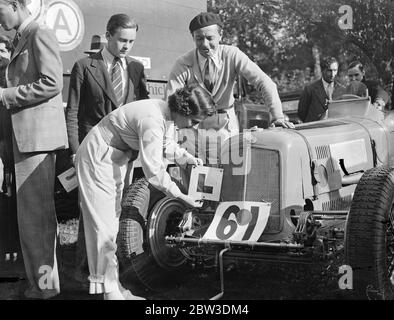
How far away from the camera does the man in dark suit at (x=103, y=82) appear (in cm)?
399

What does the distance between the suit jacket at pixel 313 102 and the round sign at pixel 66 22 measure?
2346 mm

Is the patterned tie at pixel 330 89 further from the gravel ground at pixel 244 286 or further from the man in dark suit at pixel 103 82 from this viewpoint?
the man in dark suit at pixel 103 82

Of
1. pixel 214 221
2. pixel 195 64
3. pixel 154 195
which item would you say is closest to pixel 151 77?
pixel 195 64

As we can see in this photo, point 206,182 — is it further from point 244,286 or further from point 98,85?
point 98,85

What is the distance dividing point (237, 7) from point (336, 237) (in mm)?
4052

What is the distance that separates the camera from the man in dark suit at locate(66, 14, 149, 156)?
13.1 feet

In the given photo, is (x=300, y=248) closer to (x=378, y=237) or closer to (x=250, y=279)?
(x=378, y=237)

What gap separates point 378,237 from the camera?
3.11 metres

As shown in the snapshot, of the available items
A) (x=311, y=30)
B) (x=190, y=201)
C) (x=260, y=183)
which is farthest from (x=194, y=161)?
(x=311, y=30)

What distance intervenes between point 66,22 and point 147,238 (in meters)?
1.77

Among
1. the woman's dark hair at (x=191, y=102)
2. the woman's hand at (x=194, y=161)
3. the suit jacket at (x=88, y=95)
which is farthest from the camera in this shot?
the suit jacket at (x=88, y=95)

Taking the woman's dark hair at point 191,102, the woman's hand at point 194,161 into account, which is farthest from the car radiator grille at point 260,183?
the woman's dark hair at point 191,102

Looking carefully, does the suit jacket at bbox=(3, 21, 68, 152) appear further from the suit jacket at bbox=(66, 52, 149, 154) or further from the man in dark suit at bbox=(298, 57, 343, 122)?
the man in dark suit at bbox=(298, 57, 343, 122)

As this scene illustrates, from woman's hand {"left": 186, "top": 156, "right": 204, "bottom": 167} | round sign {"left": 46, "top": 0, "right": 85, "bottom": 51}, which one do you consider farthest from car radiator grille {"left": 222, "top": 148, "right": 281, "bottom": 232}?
round sign {"left": 46, "top": 0, "right": 85, "bottom": 51}
